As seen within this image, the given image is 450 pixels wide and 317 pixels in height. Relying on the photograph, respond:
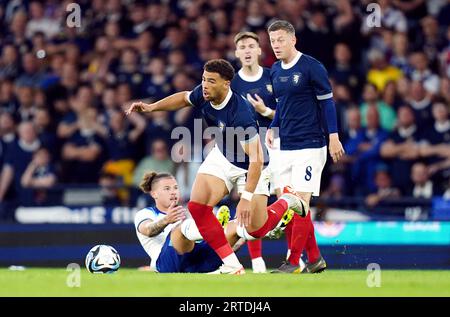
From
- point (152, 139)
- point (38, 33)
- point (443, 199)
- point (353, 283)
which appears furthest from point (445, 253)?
point (38, 33)

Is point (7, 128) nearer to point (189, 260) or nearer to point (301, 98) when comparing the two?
point (189, 260)

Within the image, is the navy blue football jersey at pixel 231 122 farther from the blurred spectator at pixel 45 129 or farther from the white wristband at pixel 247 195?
the blurred spectator at pixel 45 129

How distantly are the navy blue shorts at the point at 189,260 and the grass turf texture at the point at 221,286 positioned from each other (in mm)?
306

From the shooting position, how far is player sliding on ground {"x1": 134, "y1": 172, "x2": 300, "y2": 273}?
10.7 metres

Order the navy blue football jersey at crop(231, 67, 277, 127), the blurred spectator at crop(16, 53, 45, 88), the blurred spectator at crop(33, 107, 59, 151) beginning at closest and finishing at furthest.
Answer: the navy blue football jersey at crop(231, 67, 277, 127) < the blurred spectator at crop(33, 107, 59, 151) < the blurred spectator at crop(16, 53, 45, 88)

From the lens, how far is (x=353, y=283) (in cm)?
1003

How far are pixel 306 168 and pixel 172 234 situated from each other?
145cm

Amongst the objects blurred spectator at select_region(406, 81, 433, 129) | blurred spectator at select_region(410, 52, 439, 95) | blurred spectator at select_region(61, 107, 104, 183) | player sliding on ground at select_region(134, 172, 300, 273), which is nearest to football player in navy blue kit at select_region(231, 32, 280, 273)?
player sliding on ground at select_region(134, 172, 300, 273)

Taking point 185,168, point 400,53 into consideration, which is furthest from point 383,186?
point 185,168

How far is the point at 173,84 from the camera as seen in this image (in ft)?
55.4

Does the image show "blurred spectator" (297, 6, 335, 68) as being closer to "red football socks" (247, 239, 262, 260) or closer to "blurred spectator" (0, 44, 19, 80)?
"blurred spectator" (0, 44, 19, 80)

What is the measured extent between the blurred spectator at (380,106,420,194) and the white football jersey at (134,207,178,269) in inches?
200

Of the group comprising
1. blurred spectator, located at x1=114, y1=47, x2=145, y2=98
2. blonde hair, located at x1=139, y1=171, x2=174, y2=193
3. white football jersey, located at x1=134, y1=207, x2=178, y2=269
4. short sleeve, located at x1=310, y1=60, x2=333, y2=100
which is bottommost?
white football jersey, located at x1=134, y1=207, x2=178, y2=269

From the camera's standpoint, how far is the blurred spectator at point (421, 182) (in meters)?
15.7
